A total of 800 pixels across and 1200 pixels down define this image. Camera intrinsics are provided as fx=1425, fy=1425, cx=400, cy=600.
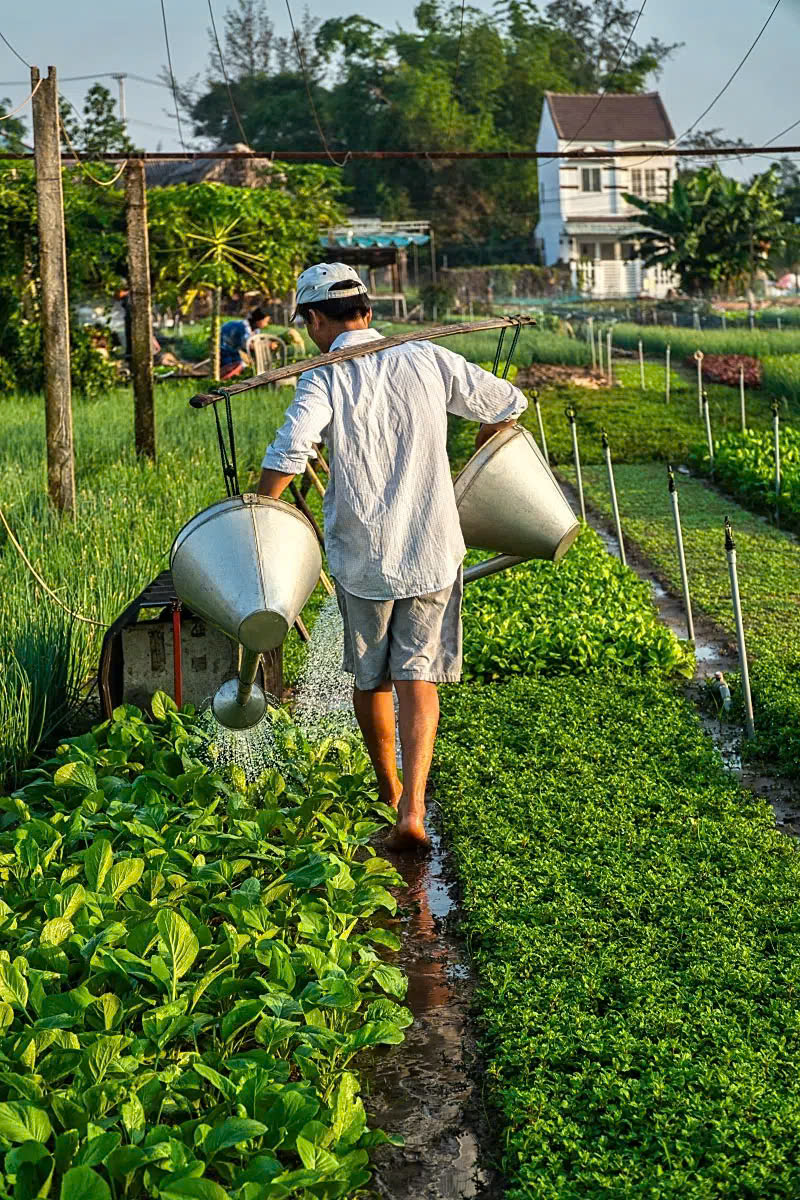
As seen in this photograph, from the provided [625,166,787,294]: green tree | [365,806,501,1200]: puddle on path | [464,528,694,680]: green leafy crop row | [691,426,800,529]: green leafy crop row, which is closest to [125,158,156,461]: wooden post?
[691,426,800,529]: green leafy crop row

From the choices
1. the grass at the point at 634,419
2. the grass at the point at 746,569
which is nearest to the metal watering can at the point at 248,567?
the grass at the point at 746,569

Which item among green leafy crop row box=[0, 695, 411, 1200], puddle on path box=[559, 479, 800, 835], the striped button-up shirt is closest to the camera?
green leafy crop row box=[0, 695, 411, 1200]

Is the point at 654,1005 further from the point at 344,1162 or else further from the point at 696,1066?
the point at 344,1162

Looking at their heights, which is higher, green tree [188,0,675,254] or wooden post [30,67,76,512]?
green tree [188,0,675,254]

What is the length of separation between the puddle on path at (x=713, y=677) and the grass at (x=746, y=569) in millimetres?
69

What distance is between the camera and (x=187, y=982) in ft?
9.75

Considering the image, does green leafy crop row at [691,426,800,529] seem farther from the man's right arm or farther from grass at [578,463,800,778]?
the man's right arm

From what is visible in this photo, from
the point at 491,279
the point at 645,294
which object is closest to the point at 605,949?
the point at 491,279

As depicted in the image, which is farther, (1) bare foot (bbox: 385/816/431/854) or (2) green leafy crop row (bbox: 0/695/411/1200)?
(1) bare foot (bbox: 385/816/431/854)

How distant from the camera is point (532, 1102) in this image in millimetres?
2719

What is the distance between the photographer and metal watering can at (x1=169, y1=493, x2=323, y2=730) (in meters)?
3.61

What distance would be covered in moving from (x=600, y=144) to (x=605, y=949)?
55.3 metres

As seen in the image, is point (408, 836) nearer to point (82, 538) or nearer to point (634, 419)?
point (82, 538)

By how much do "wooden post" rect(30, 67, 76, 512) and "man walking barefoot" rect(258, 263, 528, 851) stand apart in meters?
3.86
